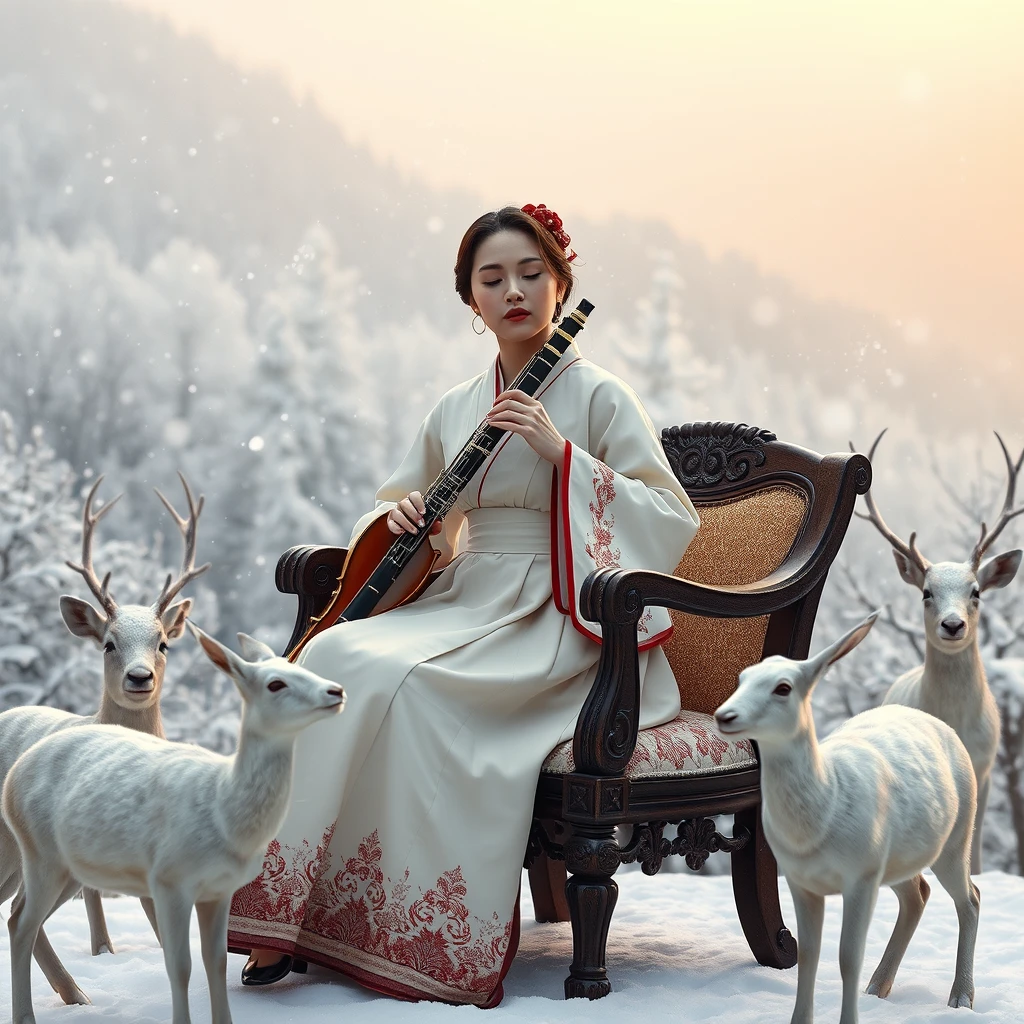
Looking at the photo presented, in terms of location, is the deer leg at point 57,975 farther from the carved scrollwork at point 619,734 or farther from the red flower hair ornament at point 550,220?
the red flower hair ornament at point 550,220

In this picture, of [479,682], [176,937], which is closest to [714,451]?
[479,682]

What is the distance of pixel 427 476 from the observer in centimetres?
363

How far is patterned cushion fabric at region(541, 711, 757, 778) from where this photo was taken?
2.79 metres

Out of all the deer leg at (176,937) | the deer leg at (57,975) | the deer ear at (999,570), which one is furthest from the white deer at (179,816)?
the deer ear at (999,570)

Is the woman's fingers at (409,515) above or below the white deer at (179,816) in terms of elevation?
above

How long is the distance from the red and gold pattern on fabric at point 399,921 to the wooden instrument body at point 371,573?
629 millimetres

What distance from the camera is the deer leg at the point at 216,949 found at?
237cm

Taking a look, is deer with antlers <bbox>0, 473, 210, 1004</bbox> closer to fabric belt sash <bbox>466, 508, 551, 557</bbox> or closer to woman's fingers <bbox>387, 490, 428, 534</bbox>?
woman's fingers <bbox>387, 490, 428, 534</bbox>

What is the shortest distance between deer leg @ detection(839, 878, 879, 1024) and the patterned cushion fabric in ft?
1.65

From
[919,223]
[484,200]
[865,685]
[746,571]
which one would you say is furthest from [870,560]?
[746,571]

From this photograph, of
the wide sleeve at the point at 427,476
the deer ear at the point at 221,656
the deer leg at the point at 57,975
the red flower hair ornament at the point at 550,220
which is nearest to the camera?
the deer ear at the point at 221,656

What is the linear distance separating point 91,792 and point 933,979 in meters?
2.07

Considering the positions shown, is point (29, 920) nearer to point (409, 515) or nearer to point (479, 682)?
point (479, 682)

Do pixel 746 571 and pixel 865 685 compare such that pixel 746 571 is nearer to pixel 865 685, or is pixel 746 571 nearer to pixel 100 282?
pixel 865 685
